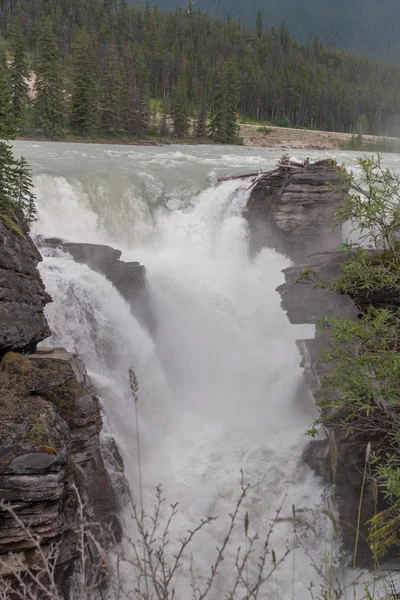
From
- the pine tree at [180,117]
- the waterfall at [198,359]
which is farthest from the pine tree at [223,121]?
the waterfall at [198,359]

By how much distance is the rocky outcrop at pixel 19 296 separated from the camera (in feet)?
30.2

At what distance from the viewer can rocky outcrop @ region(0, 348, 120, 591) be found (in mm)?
7270

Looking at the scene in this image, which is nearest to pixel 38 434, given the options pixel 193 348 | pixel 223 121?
pixel 193 348

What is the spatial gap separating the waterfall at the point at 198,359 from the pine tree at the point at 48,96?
3043cm

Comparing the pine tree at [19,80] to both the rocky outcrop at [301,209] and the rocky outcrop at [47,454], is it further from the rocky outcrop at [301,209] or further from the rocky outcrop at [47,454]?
the rocky outcrop at [47,454]

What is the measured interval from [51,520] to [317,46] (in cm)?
14107

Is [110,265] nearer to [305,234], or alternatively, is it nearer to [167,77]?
[305,234]

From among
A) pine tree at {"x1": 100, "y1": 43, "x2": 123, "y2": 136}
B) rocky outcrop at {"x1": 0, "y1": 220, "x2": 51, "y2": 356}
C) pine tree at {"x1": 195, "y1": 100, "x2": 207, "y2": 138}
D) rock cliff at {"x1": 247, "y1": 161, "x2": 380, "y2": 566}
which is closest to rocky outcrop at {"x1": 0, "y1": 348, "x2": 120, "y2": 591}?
rocky outcrop at {"x1": 0, "y1": 220, "x2": 51, "y2": 356}

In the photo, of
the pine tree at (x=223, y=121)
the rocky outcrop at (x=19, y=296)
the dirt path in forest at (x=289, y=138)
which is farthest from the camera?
the dirt path in forest at (x=289, y=138)

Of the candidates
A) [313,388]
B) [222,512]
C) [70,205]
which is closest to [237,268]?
[70,205]

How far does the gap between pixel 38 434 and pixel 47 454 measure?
376 mm

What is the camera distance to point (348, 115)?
9806cm

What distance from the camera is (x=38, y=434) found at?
7820 millimetres

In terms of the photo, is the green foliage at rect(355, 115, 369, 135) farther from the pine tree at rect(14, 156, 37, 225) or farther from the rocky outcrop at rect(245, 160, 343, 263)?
the pine tree at rect(14, 156, 37, 225)
